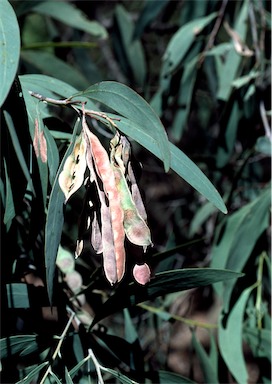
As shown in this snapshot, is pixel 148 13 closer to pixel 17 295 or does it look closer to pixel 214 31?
pixel 214 31

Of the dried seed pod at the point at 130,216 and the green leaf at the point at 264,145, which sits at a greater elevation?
the green leaf at the point at 264,145

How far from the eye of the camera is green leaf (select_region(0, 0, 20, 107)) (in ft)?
2.11

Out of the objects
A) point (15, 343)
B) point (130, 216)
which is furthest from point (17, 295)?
point (130, 216)

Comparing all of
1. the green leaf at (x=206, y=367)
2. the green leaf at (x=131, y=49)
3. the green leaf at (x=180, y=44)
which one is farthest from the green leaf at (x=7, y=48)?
Result: the green leaf at (x=131, y=49)

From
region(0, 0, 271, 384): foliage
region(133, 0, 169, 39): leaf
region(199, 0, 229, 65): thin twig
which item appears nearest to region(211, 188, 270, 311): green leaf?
region(0, 0, 271, 384): foliage

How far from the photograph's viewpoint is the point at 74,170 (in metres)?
0.71

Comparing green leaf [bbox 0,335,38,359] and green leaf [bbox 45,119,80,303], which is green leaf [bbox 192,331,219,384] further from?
green leaf [bbox 45,119,80,303]

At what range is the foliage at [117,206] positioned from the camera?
2.33ft

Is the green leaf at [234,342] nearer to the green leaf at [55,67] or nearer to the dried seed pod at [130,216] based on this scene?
the dried seed pod at [130,216]

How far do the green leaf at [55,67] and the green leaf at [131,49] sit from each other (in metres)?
0.34

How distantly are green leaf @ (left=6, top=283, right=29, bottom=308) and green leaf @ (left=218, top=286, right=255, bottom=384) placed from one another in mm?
460

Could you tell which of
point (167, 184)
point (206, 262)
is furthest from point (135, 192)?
point (167, 184)

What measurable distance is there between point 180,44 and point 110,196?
106 cm

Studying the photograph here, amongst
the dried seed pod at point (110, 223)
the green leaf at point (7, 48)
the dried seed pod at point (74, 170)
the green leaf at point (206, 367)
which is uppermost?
the green leaf at point (7, 48)
